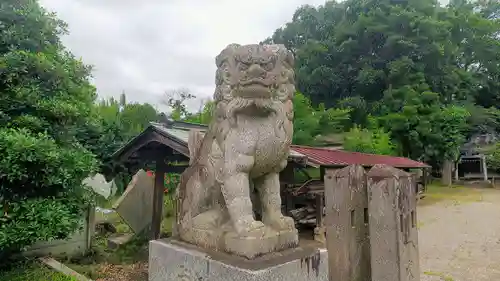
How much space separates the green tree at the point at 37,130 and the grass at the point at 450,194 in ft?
43.2

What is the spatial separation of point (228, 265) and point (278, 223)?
19.5 inches

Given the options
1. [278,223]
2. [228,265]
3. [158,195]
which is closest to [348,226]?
[278,223]

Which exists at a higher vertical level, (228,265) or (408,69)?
(408,69)

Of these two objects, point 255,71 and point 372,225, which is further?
point 372,225

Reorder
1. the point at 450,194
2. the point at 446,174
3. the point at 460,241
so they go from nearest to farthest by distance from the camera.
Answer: the point at 460,241 → the point at 450,194 → the point at 446,174

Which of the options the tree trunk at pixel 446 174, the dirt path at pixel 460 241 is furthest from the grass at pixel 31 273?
the tree trunk at pixel 446 174

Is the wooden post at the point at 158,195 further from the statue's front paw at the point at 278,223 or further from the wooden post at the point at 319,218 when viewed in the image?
the statue's front paw at the point at 278,223

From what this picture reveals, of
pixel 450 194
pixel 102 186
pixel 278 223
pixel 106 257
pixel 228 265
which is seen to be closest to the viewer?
pixel 228 265

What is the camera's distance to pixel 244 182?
2.43 metres

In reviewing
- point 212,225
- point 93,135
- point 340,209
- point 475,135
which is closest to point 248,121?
point 212,225

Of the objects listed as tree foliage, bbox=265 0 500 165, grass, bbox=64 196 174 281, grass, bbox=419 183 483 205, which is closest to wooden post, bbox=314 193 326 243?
grass, bbox=64 196 174 281

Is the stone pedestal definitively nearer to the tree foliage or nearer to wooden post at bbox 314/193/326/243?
wooden post at bbox 314/193/326/243

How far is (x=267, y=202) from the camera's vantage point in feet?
8.54

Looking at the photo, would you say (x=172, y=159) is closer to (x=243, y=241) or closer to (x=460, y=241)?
(x=243, y=241)
